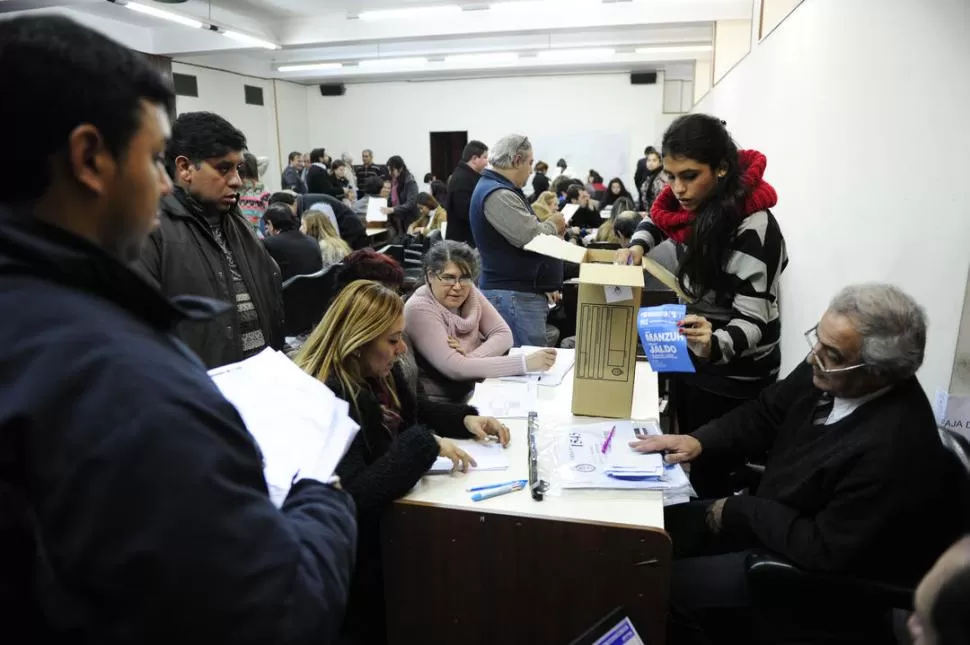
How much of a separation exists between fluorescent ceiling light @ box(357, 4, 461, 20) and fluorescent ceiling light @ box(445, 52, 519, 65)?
2.87m

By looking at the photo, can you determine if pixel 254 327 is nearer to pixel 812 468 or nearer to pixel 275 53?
pixel 812 468

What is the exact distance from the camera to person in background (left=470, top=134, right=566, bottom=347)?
295 centimetres

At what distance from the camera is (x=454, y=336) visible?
2389mm

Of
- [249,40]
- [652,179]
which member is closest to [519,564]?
[652,179]

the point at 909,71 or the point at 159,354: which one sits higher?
the point at 909,71

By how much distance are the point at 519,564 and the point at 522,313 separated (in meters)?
1.78

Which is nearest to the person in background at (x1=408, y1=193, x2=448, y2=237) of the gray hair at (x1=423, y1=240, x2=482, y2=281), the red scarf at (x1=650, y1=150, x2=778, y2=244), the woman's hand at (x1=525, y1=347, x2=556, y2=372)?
the gray hair at (x1=423, y1=240, x2=482, y2=281)

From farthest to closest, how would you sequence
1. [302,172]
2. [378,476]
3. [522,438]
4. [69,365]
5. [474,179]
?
[302,172] < [474,179] < [522,438] < [378,476] < [69,365]

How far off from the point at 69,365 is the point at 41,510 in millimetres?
123

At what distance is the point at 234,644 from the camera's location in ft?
1.85

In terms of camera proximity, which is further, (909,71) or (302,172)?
(302,172)

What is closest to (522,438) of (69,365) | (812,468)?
(812,468)

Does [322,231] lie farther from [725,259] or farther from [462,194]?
[725,259]

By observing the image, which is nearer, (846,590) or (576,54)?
(846,590)
